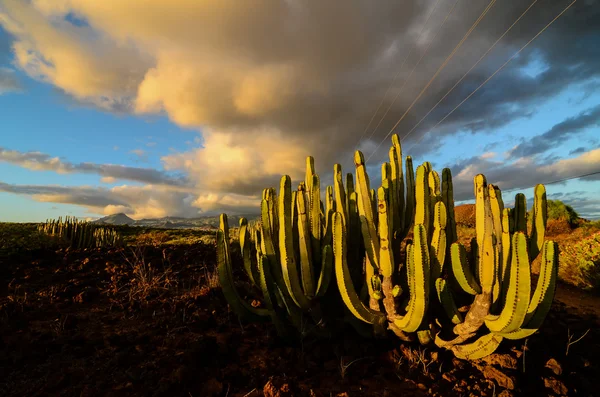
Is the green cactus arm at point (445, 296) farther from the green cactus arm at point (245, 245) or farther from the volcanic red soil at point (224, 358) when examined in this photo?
the green cactus arm at point (245, 245)

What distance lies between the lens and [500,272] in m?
3.08

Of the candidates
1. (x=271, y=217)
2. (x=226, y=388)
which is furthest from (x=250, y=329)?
(x=271, y=217)

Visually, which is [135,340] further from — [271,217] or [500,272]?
[500,272]

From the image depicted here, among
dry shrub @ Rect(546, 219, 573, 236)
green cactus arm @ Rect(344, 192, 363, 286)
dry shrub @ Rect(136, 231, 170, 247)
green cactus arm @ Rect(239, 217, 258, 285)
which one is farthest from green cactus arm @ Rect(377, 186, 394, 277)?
dry shrub @ Rect(546, 219, 573, 236)

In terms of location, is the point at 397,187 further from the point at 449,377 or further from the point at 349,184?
the point at 449,377

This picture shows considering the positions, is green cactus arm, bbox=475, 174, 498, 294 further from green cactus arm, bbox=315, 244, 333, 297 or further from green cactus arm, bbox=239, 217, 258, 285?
green cactus arm, bbox=239, 217, 258, 285

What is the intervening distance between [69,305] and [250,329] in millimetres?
3079

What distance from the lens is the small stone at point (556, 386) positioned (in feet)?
9.71

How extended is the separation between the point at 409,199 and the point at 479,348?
5.70 feet

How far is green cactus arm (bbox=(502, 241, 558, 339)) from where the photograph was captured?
110 inches

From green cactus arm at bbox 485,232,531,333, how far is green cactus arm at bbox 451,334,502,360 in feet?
1.23

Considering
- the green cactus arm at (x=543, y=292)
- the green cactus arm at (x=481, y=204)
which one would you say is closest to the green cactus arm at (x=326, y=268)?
the green cactus arm at (x=481, y=204)

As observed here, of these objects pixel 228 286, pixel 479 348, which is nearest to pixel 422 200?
pixel 479 348

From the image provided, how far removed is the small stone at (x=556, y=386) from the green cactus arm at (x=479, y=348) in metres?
0.48
